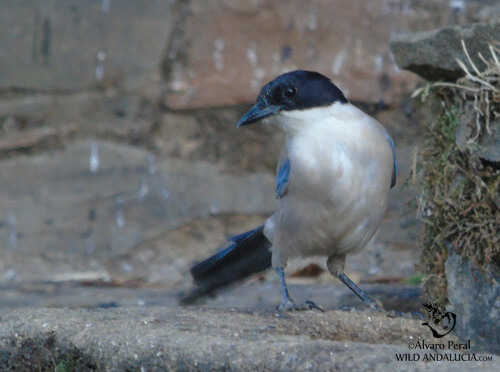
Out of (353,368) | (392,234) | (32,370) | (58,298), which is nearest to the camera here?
(353,368)

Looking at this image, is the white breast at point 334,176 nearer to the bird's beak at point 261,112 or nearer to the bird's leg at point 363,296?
the bird's beak at point 261,112

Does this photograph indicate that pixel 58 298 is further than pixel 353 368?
Yes

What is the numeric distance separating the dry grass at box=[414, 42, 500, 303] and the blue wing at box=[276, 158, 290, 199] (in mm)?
533

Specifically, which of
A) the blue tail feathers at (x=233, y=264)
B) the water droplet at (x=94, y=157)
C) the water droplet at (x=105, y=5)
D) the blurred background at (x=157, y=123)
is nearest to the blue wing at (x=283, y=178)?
the blue tail feathers at (x=233, y=264)

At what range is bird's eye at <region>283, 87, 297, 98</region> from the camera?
3.34 meters

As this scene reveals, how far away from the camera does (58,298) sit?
4578 millimetres

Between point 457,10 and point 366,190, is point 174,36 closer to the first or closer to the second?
point 457,10

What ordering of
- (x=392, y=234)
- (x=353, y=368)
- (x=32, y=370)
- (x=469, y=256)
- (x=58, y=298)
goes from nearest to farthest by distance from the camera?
(x=353, y=368) → (x=32, y=370) → (x=469, y=256) → (x=58, y=298) → (x=392, y=234)

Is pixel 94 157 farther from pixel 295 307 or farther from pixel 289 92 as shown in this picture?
pixel 295 307

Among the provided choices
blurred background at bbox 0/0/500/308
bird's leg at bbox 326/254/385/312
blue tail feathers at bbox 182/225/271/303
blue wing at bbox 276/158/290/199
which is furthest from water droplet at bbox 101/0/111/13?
bird's leg at bbox 326/254/385/312

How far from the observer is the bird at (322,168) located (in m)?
3.26

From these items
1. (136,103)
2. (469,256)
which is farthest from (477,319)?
(136,103)

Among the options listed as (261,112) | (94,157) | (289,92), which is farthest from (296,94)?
(94,157)

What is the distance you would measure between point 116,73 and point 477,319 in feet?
9.17
